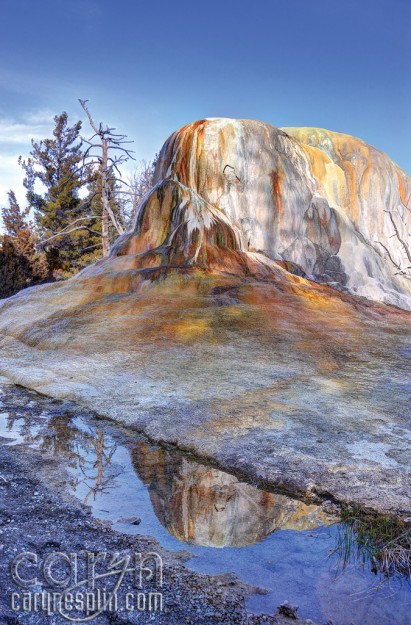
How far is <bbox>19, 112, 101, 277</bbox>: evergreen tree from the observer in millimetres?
35906

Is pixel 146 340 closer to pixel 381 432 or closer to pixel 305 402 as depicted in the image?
pixel 305 402

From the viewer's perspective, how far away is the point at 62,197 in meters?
36.8

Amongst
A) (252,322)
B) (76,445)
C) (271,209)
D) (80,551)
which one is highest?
(271,209)

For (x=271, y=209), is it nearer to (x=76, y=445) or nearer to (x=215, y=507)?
(x=76, y=445)

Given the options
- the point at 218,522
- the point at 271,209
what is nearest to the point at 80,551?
the point at 218,522

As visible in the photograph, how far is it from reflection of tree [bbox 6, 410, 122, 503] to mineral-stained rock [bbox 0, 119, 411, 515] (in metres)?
0.61

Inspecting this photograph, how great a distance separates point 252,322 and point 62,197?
28.4 m

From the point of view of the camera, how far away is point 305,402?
725 cm

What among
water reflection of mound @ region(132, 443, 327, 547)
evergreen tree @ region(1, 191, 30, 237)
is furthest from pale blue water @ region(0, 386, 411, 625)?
evergreen tree @ region(1, 191, 30, 237)

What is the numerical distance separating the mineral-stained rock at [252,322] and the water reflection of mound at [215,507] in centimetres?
28

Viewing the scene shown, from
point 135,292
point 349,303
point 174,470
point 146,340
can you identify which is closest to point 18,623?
point 174,470

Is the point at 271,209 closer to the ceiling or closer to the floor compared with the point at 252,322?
closer to the ceiling

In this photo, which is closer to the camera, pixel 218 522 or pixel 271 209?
pixel 218 522

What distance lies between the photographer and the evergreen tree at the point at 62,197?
35906mm
